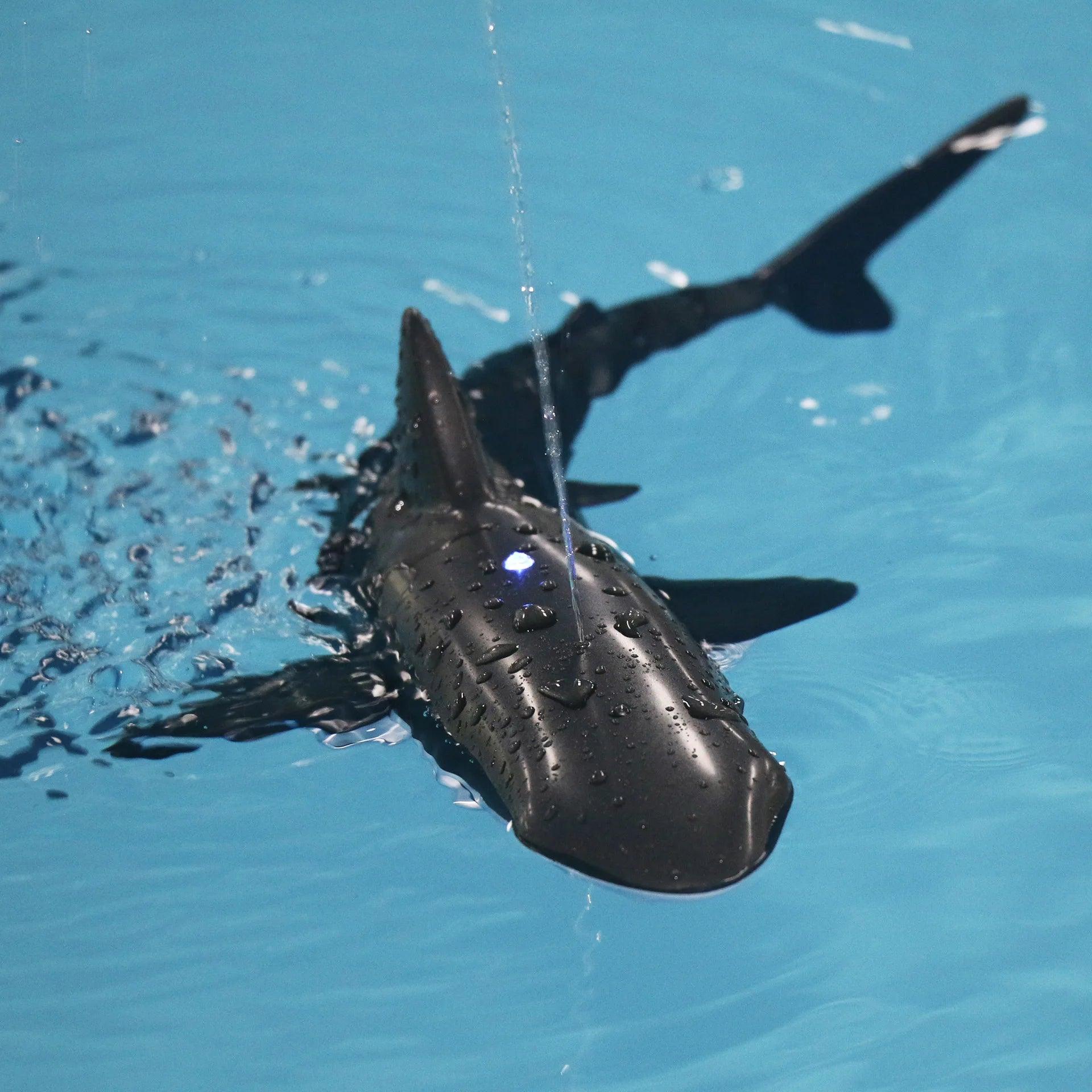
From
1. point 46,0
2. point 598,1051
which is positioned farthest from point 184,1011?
point 46,0

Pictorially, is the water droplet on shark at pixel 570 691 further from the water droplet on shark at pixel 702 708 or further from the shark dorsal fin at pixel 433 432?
the shark dorsal fin at pixel 433 432

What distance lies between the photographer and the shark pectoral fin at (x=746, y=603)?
4.78 metres

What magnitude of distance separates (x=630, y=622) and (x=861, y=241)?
11.4 ft

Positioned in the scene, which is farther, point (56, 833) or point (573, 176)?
point (573, 176)

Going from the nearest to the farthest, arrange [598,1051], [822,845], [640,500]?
[598,1051]
[822,845]
[640,500]

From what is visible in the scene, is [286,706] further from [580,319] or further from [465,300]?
[465,300]

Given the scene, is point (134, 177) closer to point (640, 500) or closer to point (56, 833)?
point (640, 500)

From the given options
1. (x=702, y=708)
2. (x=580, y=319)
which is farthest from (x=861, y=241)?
(x=702, y=708)

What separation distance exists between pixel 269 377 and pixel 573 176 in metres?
2.62

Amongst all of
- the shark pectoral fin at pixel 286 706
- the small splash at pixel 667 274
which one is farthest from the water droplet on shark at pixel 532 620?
the small splash at pixel 667 274

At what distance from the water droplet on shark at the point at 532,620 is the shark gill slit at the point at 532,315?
8 cm

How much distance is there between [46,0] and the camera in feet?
33.3

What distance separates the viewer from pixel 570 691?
3859 millimetres

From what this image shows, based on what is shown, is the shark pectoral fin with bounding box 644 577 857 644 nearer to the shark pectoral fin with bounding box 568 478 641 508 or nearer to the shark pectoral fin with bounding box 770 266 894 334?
the shark pectoral fin with bounding box 568 478 641 508
